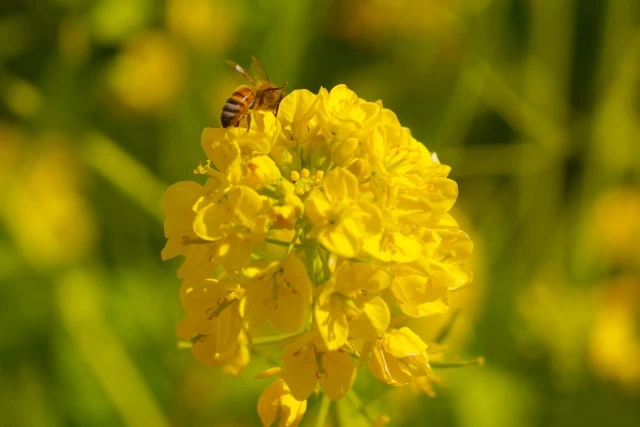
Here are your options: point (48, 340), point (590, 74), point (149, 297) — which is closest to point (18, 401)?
point (48, 340)

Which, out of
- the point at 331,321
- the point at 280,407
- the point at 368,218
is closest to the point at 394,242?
the point at 368,218

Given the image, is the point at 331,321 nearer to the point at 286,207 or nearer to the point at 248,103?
the point at 286,207

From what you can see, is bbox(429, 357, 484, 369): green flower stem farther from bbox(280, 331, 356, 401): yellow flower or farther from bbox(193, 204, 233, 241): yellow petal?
bbox(193, 204, 233, 241): yellow petal

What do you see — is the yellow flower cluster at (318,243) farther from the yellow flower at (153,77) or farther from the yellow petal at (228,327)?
the yellow flower at (153,77)

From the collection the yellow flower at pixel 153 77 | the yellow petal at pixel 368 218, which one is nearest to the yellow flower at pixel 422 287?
the yellow petal at pixel 368 218

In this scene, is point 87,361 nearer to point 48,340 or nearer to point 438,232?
point 48,340

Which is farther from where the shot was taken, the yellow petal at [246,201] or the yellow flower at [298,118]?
the yellow flower at [298,118]

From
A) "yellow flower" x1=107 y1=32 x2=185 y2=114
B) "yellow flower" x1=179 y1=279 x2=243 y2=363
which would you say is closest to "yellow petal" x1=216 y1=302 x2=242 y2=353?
"yellow flower" x1=179 y1=279 x2=243 y2=363
